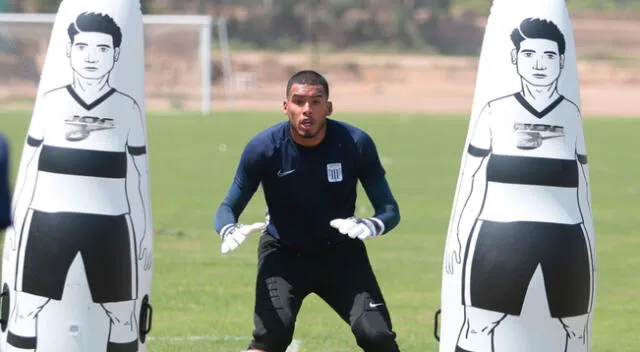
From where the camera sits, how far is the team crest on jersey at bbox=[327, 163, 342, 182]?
7977 millimetres

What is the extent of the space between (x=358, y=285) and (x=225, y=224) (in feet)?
2.83

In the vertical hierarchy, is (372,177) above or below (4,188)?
below

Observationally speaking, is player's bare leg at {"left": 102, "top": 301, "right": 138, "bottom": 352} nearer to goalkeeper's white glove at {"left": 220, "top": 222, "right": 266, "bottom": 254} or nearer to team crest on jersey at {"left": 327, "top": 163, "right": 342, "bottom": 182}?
goalkeeper's white glove at {"left": 220, "top": 222, "right": 266, "bottom": 254}

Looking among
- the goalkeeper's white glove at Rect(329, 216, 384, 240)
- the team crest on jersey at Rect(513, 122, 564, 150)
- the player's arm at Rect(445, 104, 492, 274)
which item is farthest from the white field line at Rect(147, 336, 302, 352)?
the team crest on jersey at Rect(513, 122, 564, 150)

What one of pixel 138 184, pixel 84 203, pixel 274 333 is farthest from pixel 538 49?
pixel 84 203

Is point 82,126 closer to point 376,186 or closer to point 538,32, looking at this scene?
point 376,186

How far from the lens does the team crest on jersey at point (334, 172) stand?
314 inches

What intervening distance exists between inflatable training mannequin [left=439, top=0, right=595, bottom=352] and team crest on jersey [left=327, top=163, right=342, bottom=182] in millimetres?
807

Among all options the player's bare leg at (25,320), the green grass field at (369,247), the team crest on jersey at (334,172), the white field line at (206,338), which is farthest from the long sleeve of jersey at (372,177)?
the white field line at (206,338)

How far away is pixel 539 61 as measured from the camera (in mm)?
7324

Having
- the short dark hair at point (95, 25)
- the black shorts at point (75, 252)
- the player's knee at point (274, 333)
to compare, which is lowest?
the player's knee at point (274, 333)

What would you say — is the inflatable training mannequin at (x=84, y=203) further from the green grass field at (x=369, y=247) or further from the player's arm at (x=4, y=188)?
the green grass field at (x=369, y=247)

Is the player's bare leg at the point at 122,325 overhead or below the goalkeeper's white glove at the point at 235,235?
below

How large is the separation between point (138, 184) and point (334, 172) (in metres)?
1.10
